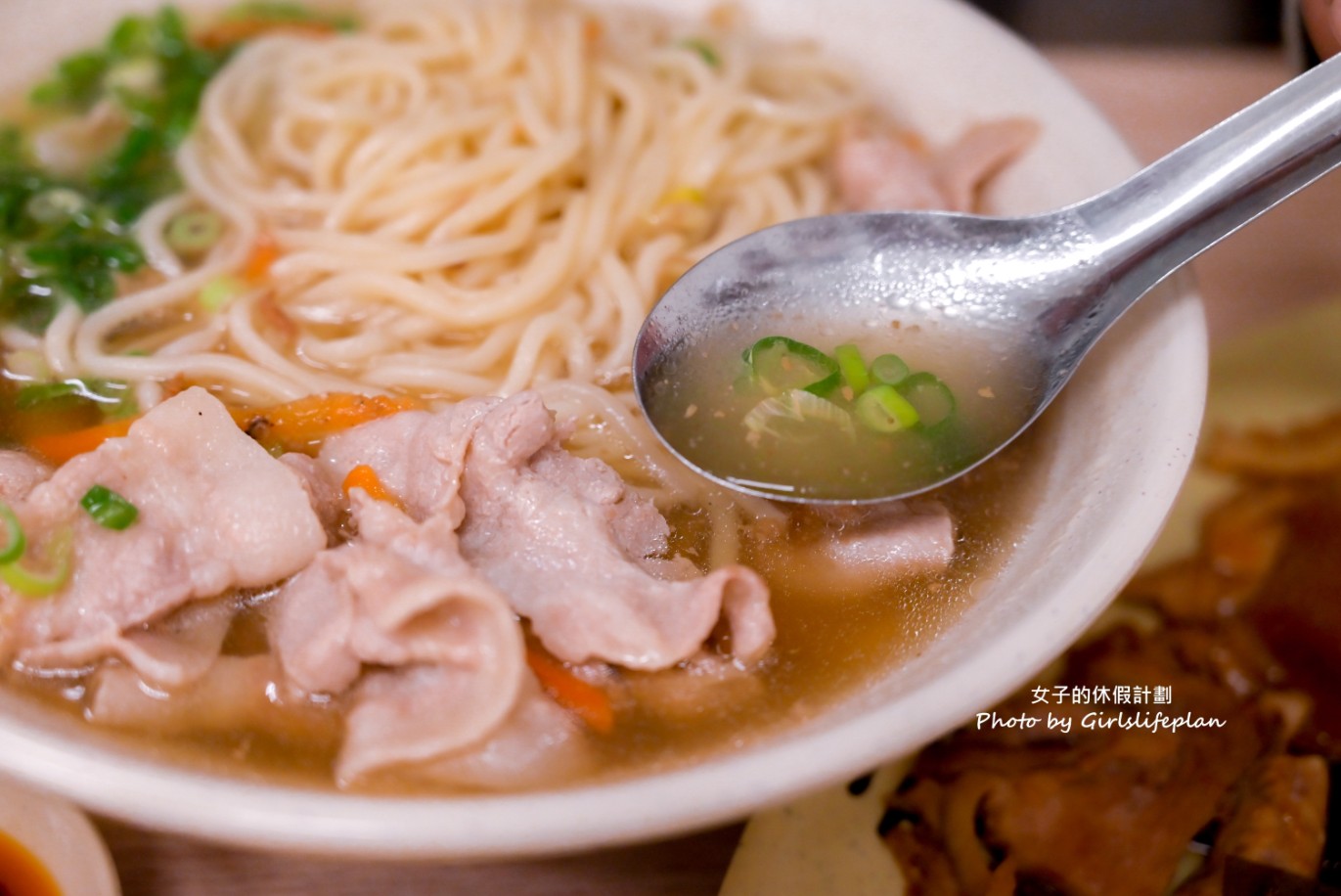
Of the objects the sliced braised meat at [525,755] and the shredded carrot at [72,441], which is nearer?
the sliced braised meat at [525,755]

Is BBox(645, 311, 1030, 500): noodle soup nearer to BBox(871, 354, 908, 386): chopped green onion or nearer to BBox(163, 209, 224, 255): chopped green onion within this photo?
BBox(871, 354, 908, 386): chopped green onion

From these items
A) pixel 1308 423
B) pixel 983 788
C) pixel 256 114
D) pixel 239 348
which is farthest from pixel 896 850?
pixel 256 114

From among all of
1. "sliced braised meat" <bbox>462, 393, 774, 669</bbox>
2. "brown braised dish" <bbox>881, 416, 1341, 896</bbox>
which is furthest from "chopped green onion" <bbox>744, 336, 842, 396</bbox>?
"brown braised dish" <bbox>881, 416, 1341, 896</bbox>

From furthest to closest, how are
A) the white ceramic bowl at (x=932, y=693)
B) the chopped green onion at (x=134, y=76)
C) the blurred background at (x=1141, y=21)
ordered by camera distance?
the blurred background at (x=1141, y=21) < the chopped green onion at (x=134, y=76) < the white ceramic bowl at (x=932, y=693)

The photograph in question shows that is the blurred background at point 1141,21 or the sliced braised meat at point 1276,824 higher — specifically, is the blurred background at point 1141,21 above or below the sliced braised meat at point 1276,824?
above

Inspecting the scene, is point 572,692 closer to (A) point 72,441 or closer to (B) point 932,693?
(B) point 932,693

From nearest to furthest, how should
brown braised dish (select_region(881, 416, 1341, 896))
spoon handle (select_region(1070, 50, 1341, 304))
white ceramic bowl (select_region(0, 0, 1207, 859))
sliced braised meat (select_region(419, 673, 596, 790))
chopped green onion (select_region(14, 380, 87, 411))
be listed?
white ceramic bowl (select_region(0, 0, 1207, 859))
sliced braised meat (select_region(419, 673, 596, 790))
spoon handle (select_region(1070, 50, 1341, 304))
brown braised dish (select_region(881, 416, 1341, 896))
chopped green onion (select_region(14, 380, 87, 411))

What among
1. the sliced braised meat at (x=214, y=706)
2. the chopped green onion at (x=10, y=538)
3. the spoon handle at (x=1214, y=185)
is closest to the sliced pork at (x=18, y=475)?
the chopped green onion at (x=10, y=538)

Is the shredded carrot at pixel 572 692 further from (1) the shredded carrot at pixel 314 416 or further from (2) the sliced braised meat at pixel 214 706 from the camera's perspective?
(1) the shredded carrot at pixel 314 416
